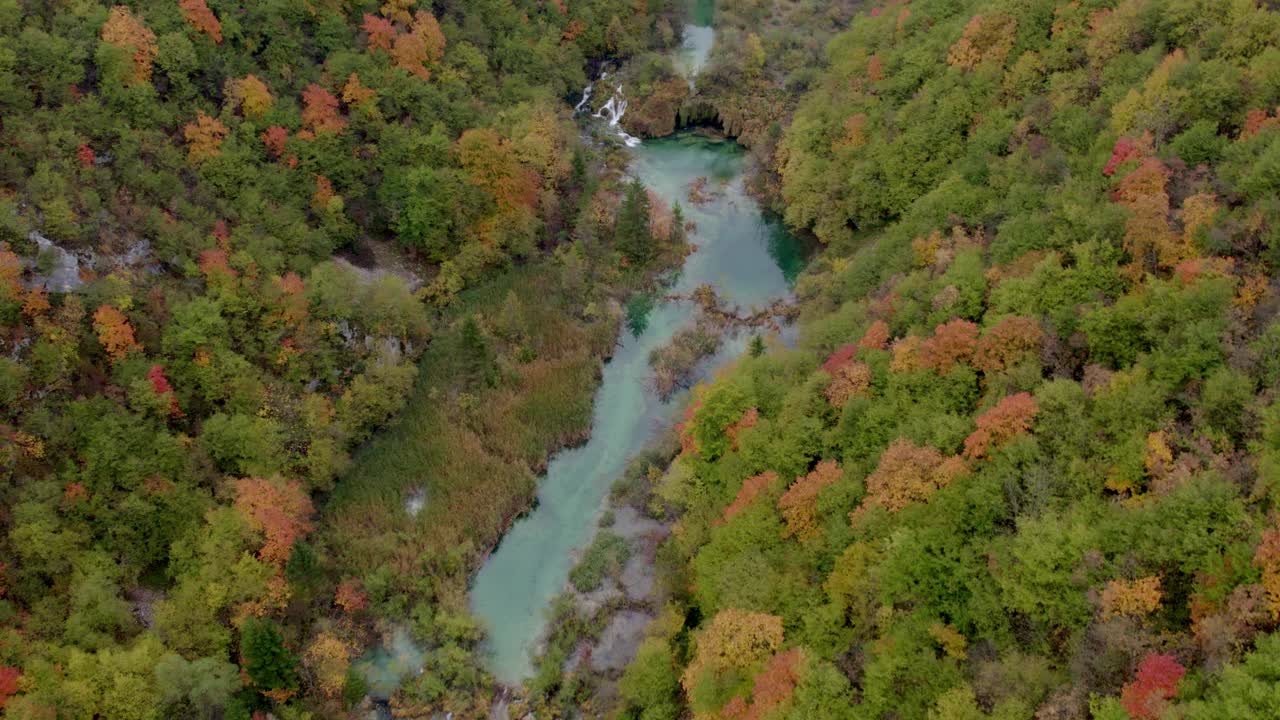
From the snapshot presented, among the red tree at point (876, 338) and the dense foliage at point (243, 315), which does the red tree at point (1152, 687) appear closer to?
the red tree at point (876, 338)

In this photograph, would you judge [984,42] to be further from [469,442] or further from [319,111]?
[319,111]

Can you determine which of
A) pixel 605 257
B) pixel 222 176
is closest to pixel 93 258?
pixel 222 176

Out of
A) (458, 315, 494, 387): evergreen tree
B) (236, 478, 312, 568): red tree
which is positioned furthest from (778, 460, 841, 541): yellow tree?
(236, 478, 312, 568): red tree

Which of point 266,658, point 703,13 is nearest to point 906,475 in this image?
point 266,658

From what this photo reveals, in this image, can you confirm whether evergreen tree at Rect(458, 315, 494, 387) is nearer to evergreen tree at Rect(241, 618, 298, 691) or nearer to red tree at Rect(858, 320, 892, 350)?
evergreen tree at Rect(241, 618, 298, 691)

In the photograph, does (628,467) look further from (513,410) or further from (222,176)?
(222,176)
